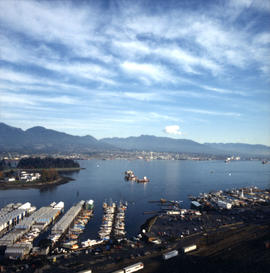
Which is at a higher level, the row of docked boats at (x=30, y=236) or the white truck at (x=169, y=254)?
the white truck at (x=169, y=254)

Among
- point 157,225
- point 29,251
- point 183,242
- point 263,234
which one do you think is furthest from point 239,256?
point 29,251

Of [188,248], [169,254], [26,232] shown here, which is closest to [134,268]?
[169,254]

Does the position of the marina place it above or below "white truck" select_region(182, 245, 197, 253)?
below

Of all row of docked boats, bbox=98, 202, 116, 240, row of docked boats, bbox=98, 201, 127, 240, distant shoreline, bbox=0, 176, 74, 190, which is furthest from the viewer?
distant shoreline, bbox=0, 176, 74, 190

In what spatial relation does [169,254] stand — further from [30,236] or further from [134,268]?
[30,236]

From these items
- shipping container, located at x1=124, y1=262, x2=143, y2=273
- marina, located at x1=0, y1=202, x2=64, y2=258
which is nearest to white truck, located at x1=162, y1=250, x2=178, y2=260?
shipping container, located at x1=124, y1=262, x2=143, y2=273

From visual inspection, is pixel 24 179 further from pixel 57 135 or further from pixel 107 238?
pixel 57 135

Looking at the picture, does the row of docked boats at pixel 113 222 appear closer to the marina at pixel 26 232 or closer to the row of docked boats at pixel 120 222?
the row of docked boats at pixel 120 222

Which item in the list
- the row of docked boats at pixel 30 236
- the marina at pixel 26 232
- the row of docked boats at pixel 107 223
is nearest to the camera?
the marina at pixel 26 232

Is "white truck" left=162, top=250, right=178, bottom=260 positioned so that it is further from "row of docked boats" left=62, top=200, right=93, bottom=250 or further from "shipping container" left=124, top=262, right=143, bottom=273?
"row of docked boats" left=62, top=200, right=93, bottom=250

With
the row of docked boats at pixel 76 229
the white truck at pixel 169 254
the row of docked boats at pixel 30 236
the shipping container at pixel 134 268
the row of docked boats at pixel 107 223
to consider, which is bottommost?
the row of docked boats at pixel 30 236

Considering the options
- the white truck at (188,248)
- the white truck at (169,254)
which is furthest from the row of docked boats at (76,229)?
the white truck at (188,248)

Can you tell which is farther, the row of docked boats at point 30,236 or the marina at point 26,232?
the row of docked boats at point 30,236
